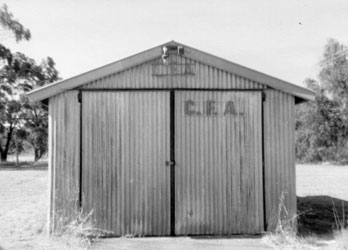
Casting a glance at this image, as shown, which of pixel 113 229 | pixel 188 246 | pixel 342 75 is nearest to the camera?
pixel 188 246

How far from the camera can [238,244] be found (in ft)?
20.7

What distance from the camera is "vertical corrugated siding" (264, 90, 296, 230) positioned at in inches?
273

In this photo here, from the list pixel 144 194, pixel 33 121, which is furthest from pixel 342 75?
pixel 144 194

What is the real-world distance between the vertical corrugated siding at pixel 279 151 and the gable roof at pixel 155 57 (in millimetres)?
220

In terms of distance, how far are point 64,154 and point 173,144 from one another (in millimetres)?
2013

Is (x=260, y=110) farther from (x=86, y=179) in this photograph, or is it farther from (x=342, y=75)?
(x=342, y=75)

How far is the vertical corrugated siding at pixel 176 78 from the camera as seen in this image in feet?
22.8

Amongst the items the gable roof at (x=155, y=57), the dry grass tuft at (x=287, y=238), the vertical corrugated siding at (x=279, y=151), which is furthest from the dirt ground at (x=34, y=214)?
the gable roof at (x=155, y=57)

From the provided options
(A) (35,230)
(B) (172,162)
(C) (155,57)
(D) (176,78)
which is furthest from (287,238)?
(A) (35,230)

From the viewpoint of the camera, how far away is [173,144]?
6930mm

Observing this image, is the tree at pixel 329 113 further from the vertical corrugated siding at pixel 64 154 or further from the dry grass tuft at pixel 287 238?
the vertical corrugated siding at pixel 64 154

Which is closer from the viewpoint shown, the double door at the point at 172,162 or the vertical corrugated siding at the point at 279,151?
the double door at the point at 172,162

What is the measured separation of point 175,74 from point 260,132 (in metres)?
1.95

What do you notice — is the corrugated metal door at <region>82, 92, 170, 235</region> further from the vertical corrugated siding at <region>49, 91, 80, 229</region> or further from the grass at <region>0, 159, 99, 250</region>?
the grass at <region>0, 159, 99, 250</region>
